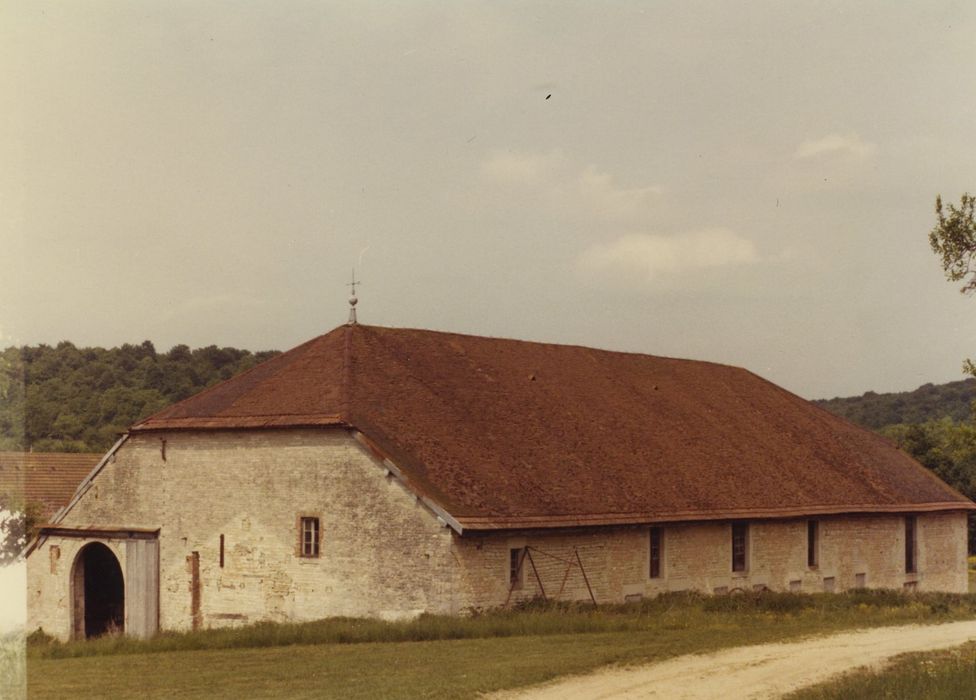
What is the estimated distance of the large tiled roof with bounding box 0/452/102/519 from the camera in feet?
135

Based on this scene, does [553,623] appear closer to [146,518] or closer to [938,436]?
[146,518]

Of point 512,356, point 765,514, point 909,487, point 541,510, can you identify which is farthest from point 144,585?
point 909,487

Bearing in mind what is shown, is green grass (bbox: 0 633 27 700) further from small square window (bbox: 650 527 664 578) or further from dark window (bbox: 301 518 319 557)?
small square window (bbox: 650 527 664 578)

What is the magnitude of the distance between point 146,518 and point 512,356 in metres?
11.6

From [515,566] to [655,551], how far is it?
540 centimetres

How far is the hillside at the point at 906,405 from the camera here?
357ft

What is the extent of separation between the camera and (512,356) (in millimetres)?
35438

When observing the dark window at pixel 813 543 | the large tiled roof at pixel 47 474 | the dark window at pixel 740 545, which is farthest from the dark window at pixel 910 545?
the large tiled roof at pixel 47 474

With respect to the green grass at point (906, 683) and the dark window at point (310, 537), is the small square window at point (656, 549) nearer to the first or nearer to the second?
the dark window at point (310, 537)

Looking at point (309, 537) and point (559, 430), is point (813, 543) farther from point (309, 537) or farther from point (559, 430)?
point (309, 537)

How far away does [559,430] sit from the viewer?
3206 cm

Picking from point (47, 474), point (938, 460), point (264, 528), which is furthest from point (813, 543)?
point (938, 460)

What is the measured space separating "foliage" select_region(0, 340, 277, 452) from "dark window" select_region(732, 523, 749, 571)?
32.7 m

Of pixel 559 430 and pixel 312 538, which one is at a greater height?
pixel 559 430
